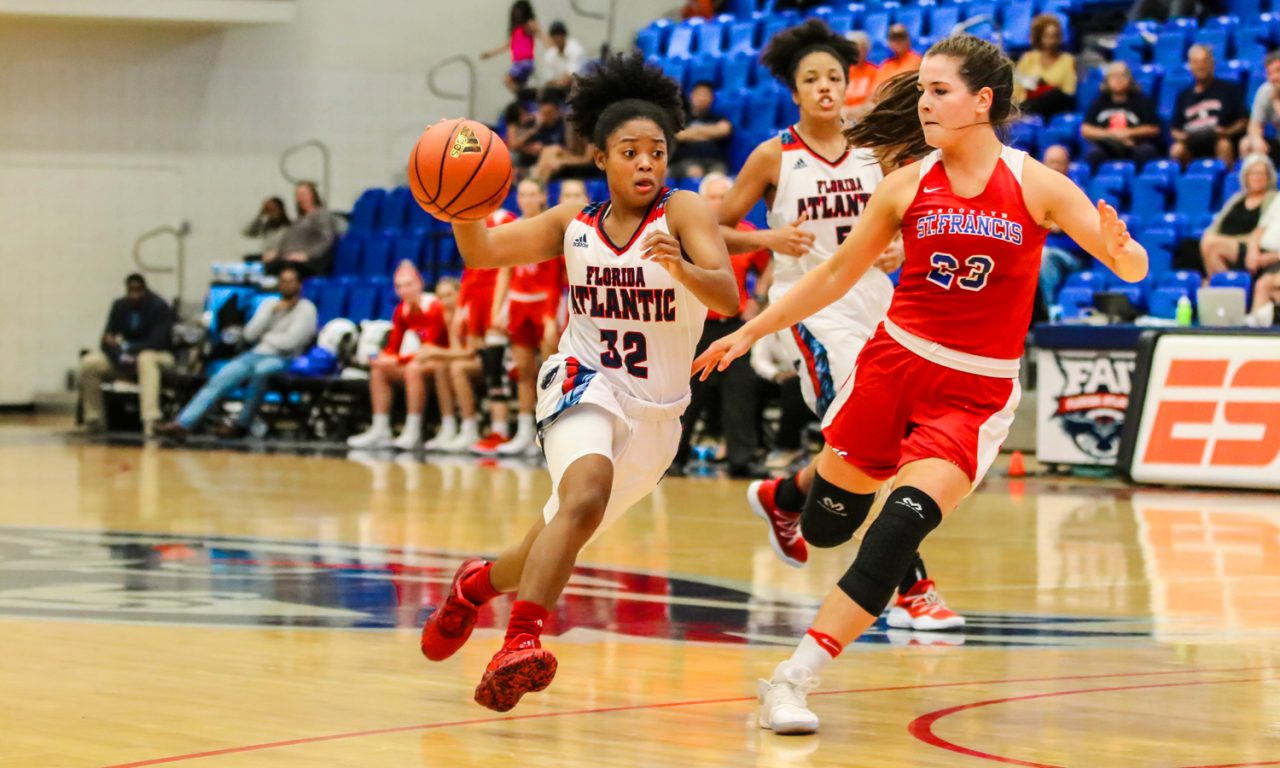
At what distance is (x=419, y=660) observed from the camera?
5.39m

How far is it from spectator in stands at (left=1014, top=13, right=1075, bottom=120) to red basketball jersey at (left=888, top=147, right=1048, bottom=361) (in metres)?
10.9

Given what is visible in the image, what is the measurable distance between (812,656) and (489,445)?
34.7ft

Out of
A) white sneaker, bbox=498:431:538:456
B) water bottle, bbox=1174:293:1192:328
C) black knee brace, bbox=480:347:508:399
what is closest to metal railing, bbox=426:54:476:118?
black knee brace, bbox=480:347:508:399

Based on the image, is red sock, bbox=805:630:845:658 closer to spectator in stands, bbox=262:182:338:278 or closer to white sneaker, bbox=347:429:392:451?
white sneaker, bbox=347:429:392:451

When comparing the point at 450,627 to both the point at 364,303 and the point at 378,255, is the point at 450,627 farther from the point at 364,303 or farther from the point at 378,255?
the point at 378,255

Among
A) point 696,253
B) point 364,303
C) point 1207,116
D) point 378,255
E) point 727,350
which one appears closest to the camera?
point 727,350

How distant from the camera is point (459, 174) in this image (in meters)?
5.19

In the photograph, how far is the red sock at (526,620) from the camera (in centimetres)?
459

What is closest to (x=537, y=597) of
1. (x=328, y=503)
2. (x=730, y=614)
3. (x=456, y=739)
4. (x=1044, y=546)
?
(x=456, y=739)

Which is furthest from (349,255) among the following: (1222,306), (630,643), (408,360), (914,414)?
(914,414)

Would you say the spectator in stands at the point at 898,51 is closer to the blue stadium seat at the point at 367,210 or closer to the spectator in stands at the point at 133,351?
the blue stadium seat at the point at 367,210

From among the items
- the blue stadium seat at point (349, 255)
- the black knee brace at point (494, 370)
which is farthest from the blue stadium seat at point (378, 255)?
the black knee brace at point (494, 370)

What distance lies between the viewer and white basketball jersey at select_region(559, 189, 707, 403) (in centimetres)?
518

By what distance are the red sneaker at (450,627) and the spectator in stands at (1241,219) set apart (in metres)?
8.97
